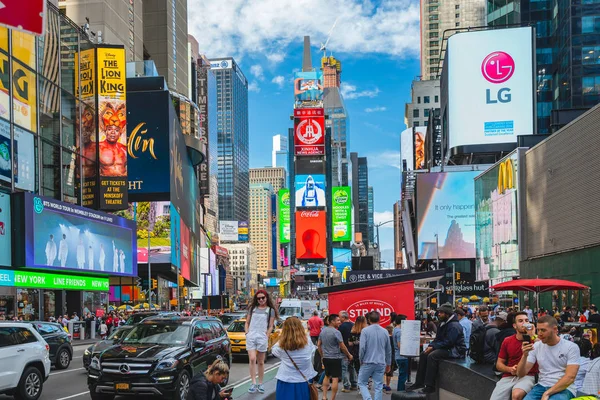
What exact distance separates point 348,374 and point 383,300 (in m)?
2.74

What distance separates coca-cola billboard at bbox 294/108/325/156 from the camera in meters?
148

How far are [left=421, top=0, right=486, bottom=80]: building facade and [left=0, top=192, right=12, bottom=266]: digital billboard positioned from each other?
13359 cm

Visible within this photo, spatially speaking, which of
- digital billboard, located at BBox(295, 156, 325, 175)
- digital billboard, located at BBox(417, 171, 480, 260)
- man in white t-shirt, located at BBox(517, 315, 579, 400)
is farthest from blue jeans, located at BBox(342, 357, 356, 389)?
digital billboard, located at BBox(295, 156, 325, 175)

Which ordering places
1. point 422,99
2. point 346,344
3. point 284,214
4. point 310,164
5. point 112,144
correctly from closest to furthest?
point 346,344 < point 112,144 < point 310,164 < point 422,99 < point 284,214

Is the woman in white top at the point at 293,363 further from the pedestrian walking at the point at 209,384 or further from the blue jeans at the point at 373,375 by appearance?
the blue jeans at the point at 373,375

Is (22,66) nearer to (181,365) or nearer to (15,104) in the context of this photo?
(15,104)

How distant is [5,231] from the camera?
126ft

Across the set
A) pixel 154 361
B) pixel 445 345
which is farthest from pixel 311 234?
pixel 445 345

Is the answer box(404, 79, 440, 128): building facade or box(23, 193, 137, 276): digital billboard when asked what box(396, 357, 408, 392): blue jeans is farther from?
box(404, 79, 440, 128): building facade

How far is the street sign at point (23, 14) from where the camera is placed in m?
4.90

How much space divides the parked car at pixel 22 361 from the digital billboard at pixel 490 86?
195 ft

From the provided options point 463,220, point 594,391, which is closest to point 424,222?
point 463,220

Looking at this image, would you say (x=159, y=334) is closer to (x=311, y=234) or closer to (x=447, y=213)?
(x=447, y=213)

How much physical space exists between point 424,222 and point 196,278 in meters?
42.0
